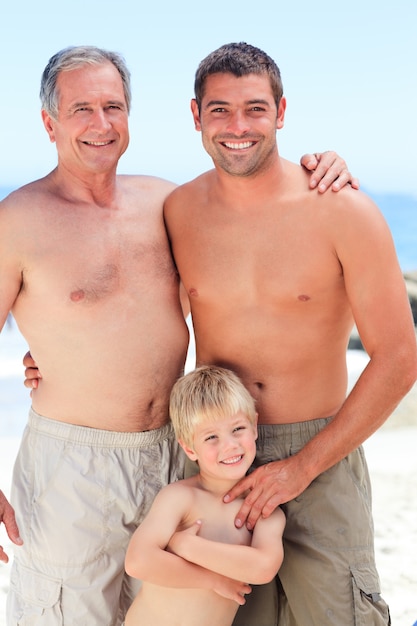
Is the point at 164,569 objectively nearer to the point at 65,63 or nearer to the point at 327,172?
the point at 327,172

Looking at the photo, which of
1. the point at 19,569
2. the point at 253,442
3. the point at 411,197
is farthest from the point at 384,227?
the point at 411,197

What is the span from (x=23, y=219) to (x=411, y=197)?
28711mm

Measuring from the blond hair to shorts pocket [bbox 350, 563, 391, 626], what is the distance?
1.80ft

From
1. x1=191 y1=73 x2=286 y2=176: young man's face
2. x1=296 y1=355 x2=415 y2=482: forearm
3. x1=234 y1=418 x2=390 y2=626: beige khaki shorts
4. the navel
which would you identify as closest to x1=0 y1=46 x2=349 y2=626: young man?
the navel

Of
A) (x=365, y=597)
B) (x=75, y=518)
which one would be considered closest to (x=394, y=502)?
(x=365, y=597)

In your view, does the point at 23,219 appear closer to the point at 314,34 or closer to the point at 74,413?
the point at 74,413

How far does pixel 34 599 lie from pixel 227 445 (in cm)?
77

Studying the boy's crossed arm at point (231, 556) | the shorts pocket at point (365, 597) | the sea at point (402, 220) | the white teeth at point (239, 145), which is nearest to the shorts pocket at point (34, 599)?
the boy's crossed arm at point (231, 556)

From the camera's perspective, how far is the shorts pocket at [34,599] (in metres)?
2.43

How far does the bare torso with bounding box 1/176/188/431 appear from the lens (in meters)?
2.46

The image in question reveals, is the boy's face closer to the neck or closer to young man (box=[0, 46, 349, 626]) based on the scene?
young man (box=[0, 46, 349, 626])

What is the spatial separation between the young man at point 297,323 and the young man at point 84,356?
0.22 metres

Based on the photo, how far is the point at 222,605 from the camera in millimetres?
2346

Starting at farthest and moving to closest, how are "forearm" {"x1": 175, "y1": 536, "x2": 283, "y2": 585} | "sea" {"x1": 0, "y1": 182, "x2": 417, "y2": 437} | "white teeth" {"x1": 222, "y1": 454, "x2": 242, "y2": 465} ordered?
1. "sea" {"x1": 0, "y1": 182, "x2": 417, "y2": 437}
2. "white teeth" {"x1": 222, "y1": 454, "x2": 242, "y2": 465}
3. "forearm" {"x1": 175, "y1": 536, "x2": 283, "y2": 585}
